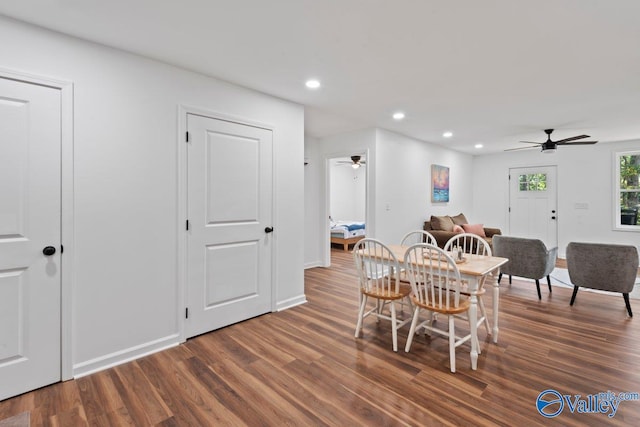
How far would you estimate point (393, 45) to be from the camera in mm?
2322

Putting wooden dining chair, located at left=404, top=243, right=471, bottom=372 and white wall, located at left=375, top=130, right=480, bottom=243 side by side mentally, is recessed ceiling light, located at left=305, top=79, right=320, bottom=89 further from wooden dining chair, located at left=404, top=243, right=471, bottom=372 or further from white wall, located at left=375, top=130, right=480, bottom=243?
white wall, located at left=375, top=130, right=480, bottom=243

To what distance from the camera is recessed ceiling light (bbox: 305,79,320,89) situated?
3020 millimetres

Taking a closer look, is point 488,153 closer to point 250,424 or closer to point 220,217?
point 220,217

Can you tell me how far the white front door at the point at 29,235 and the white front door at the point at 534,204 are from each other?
8.16 metres

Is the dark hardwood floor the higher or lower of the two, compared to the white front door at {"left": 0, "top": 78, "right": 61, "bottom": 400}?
lower

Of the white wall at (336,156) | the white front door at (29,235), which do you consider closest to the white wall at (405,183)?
the white wall at (336,156)

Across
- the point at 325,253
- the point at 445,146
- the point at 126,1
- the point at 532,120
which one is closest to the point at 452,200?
the point at 445,146

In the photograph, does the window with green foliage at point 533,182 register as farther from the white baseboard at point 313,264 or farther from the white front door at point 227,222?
the white front door at point 227,222

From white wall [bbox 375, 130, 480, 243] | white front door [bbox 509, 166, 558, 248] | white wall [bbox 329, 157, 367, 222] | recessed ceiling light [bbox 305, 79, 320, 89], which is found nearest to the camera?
recessed ceiling light [bbox 305, 79, 320, 89]

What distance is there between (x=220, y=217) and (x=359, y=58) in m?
1.87

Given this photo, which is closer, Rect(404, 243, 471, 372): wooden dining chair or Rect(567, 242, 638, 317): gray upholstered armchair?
Rect(404, 243, 471, 372): wooden dining chair

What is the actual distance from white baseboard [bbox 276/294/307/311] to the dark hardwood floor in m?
0.30

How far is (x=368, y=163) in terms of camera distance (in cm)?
490

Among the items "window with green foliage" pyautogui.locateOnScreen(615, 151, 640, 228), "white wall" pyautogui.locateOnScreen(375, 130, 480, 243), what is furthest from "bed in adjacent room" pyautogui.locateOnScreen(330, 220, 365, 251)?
"window with green foliage" pyautogui.locateOnScreen(615, 151, 640, 228)
